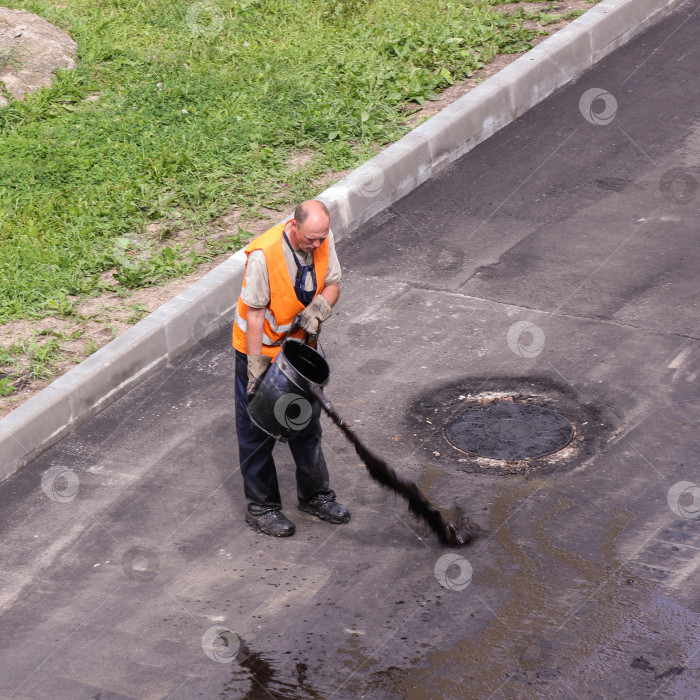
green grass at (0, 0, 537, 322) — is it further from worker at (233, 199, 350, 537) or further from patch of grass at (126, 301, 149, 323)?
worker at (233, 199, 350, 537)

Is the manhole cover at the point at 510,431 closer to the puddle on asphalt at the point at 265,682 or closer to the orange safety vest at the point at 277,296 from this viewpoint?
the orange safety vest at the point at 277,296

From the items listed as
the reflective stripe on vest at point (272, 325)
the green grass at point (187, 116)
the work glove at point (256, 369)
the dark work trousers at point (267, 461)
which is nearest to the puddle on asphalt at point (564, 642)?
the dark work trousers at point (267, 461)

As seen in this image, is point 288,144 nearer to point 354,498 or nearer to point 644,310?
point 644,310

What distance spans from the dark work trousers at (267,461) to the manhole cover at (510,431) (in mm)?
914

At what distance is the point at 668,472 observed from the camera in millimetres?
5824

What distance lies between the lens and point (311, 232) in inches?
205

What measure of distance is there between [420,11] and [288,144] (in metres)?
3.00

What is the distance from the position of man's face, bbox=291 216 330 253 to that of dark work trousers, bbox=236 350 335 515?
0.74 meters

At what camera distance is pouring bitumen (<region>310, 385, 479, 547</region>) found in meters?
5.50

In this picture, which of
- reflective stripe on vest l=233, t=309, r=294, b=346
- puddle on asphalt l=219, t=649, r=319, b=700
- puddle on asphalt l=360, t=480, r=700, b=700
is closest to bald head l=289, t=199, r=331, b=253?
reflective stripe on vest l=233, t=309, r=294, b=346

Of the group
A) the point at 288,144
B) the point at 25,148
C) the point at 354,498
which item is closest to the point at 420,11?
the point at 288,144

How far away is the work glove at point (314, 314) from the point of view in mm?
5418

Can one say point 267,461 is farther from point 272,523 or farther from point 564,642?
point 564,642

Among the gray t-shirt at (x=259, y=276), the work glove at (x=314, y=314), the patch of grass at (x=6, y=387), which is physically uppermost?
the gray t-shirt at (x=259, y=276)
